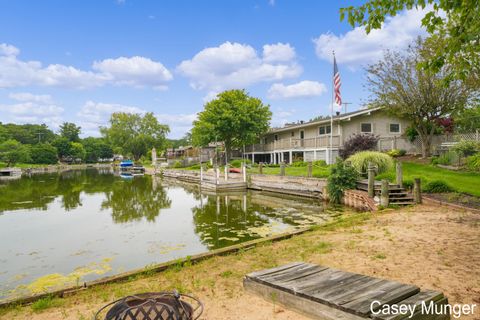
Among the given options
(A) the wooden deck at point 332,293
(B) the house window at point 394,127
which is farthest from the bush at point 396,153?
(A) the wooden deck at point 332,293

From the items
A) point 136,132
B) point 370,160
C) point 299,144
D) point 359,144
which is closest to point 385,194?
point 370,160

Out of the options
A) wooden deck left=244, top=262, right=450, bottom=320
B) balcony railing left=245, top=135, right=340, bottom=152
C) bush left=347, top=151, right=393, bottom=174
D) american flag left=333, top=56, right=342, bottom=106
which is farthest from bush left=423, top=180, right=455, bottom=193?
balcony railing left=245, top=135, right=340, bottom=152

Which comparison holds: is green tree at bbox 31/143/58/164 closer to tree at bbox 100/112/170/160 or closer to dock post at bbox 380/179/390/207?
tree at bbox 100/112/170/160

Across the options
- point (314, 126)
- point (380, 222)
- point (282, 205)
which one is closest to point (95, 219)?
point (282, 205)

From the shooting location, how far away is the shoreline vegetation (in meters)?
4.68

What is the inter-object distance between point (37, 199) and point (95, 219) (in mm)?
10195

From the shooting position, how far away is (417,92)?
2250 centimetres

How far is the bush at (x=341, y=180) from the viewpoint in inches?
635

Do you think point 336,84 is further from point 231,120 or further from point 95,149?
point 95,149

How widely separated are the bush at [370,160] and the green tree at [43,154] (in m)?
79.9

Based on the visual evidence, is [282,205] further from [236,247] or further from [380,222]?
[236,247]

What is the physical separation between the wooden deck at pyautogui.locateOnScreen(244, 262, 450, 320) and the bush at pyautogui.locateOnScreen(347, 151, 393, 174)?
524 inches

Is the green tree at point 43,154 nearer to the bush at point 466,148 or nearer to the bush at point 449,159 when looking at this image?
the bush at point 449,159

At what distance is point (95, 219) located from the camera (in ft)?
47.8
